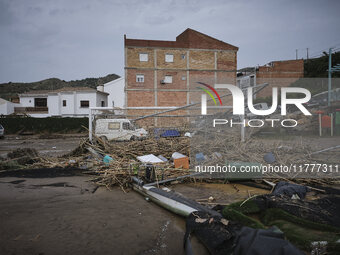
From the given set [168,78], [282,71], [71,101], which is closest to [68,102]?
[71,101]

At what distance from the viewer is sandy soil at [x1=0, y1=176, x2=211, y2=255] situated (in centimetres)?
230

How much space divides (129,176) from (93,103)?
3213cm

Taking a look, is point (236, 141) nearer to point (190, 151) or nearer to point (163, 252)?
point (190, 151)

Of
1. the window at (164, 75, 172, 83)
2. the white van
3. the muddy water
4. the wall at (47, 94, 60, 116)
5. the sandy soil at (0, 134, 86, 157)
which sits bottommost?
the muddy water

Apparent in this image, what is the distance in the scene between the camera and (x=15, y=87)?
85.8 meters

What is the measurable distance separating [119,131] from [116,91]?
3592 cm

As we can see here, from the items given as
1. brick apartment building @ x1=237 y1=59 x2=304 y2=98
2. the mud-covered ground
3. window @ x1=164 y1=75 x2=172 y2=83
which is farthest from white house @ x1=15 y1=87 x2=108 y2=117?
the mud-covered ground

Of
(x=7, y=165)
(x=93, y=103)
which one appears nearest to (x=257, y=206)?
(x=7, y=165)

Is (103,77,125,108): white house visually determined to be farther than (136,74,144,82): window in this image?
Yes

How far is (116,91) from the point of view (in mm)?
40438

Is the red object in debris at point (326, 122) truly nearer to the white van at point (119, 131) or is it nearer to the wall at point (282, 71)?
the white van at point (119, 131)

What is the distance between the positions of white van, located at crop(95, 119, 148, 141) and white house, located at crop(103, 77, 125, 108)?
3427 centimetres

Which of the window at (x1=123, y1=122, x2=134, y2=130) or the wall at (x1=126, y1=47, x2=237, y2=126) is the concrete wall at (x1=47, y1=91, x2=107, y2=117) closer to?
the wall at (x1=126, y1=47, x2=237, y2=126)

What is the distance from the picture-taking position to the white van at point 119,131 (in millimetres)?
6246
